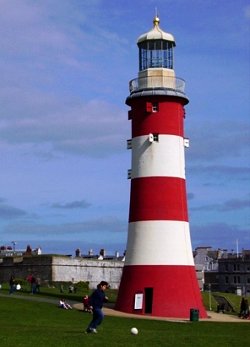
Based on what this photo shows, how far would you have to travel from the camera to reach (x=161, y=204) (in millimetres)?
36375

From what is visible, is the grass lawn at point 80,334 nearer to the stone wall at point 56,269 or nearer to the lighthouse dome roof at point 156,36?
the lighthouse dome roof at point 156,36

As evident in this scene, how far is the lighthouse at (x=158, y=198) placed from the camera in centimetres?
3603

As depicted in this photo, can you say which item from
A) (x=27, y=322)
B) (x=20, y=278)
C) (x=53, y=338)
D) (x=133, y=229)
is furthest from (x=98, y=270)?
(x=53, y=338)

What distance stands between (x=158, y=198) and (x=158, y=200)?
109 millimetres

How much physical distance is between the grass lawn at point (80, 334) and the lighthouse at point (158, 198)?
12.7ft

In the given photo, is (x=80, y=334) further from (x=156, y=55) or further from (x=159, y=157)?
(x=156, y=55)

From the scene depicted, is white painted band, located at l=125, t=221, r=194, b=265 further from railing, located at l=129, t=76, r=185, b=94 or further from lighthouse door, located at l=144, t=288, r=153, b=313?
railing, located at l=129, t=76, r=185, b=94

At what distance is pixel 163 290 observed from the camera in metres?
35.8

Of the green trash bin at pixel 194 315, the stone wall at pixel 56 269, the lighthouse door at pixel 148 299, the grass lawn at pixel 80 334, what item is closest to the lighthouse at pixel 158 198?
the lighthouse door at pixel 148 299

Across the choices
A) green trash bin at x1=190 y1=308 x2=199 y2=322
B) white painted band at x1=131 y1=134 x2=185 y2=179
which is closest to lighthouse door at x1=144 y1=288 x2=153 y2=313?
green trash bin at x1=190 y1=308 x2=199 y2=322

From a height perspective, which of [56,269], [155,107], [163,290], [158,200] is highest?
[155,107]

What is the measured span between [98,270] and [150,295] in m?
33.2

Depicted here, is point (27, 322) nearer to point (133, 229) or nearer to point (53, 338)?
point (53, 338)

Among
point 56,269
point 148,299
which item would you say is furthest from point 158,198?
point 56,269
